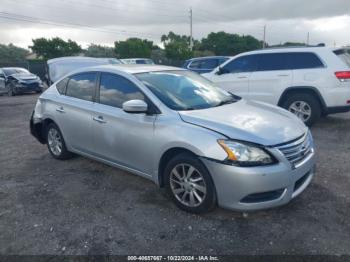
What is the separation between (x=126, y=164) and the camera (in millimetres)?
4125

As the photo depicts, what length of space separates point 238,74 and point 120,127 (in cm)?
476

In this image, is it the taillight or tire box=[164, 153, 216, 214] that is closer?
tire box=[164, 153, 216, 214]

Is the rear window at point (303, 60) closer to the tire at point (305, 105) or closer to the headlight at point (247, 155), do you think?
the tire at point (305, 105)

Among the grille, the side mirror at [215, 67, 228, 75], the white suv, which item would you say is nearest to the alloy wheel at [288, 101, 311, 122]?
the white suv

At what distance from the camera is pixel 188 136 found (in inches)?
132

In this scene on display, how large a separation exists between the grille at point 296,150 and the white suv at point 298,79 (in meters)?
3.74

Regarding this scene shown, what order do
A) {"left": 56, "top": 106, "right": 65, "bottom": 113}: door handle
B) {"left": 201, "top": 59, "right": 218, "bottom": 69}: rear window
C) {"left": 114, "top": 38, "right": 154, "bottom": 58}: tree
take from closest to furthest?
{"left": 56, "top": 106, "right": 65, "bottom": 113}: door handle → {"left": 201, "top": 59, "right": 218, "bottom": 69}: rear window → {"left": 114, "top": 38, "right": 154, "bottom": 58}: tree

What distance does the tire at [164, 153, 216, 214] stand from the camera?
3303 mm

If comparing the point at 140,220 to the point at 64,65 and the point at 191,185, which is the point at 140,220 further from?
the point at 64,65

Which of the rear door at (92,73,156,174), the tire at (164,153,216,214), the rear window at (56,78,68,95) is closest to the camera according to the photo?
A: the tire at (164,153,216,214)

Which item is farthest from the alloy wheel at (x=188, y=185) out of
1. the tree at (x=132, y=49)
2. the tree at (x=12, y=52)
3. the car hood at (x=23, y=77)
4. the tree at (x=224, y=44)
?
the tree at (x=224, y=44)

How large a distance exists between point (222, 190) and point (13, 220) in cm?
238

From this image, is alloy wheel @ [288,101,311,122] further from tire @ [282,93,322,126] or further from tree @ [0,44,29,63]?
tree @ [0,44,29,63]

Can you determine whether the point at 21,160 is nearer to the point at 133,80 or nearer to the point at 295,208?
the point at 133,80
